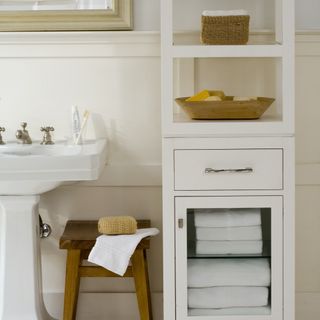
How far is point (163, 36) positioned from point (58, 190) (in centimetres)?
85

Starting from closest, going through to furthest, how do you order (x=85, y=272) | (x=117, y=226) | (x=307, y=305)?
1. (x=117, y=226)
2. (x=85, y=272)
3. (x=307, y=305)

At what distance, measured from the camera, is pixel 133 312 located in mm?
3154

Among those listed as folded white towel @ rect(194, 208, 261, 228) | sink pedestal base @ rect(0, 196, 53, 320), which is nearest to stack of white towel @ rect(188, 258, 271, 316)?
folded white towel @ rect(194, 208, 261, 228)

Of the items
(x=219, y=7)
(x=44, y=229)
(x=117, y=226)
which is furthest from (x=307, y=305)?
(x=219, y=7)

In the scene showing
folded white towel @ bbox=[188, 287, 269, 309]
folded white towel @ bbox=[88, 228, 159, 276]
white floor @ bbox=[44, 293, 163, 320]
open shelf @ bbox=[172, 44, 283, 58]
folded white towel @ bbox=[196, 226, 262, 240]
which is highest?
open shelf @ bbox=[172, 44, 283, 58]

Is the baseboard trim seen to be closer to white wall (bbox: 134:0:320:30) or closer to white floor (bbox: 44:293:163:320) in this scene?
white floor (bbox: 44:293:163:320)

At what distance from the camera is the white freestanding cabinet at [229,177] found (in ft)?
8.60

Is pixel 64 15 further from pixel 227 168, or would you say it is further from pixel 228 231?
pixel 228 231

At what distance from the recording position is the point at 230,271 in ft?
8.81

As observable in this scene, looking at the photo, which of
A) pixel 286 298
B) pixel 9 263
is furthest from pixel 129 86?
pixel 286 298

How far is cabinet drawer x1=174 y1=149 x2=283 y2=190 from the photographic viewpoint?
2623mm

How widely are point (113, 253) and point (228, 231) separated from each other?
16.5 inches

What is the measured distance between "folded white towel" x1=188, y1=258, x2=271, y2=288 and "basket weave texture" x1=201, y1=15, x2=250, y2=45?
792 millimetres

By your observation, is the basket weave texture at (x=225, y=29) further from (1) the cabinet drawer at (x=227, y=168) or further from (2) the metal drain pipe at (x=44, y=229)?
(2) the metal drain pipe at (x=44, y=229)
